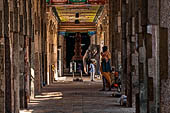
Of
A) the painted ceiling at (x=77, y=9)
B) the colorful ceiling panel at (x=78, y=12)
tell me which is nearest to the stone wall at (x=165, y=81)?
the painted ceiling at (x=77, y=9)

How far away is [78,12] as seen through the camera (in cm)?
3806

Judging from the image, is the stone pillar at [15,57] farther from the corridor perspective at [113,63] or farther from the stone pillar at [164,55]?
the stone pillar at [164,55]

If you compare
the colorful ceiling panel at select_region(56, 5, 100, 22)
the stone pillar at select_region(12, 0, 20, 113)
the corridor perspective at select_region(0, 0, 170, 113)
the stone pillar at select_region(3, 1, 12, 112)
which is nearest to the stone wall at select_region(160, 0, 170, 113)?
the corridor perspective at select_region(0, 0, 170, 113)

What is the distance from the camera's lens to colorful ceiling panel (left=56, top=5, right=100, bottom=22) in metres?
35.3

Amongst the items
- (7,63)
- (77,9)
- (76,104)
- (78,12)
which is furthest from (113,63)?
(78,12)

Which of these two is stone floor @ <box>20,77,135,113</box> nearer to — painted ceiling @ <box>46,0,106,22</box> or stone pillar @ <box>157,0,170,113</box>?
stone pillar @ <box>157,0,170,113</box>

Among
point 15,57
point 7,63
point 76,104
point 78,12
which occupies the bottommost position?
point 76,104

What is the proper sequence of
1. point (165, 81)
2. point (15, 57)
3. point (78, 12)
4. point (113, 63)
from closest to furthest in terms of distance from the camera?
point (165, 81) < point (15, 57) < point (113, 63) < point (78, 12)

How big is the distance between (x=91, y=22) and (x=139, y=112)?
33829 millimetres

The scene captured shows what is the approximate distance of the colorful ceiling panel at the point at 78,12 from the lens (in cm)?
3528

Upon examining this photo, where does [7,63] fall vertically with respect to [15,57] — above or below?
below

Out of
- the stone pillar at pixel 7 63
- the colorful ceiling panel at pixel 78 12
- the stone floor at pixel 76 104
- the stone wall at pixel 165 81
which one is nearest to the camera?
the stone wall at pixel 165 81

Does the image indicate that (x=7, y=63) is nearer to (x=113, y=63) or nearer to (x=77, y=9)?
(x=113, y=63)

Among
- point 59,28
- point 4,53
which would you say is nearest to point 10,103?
point 4,53
